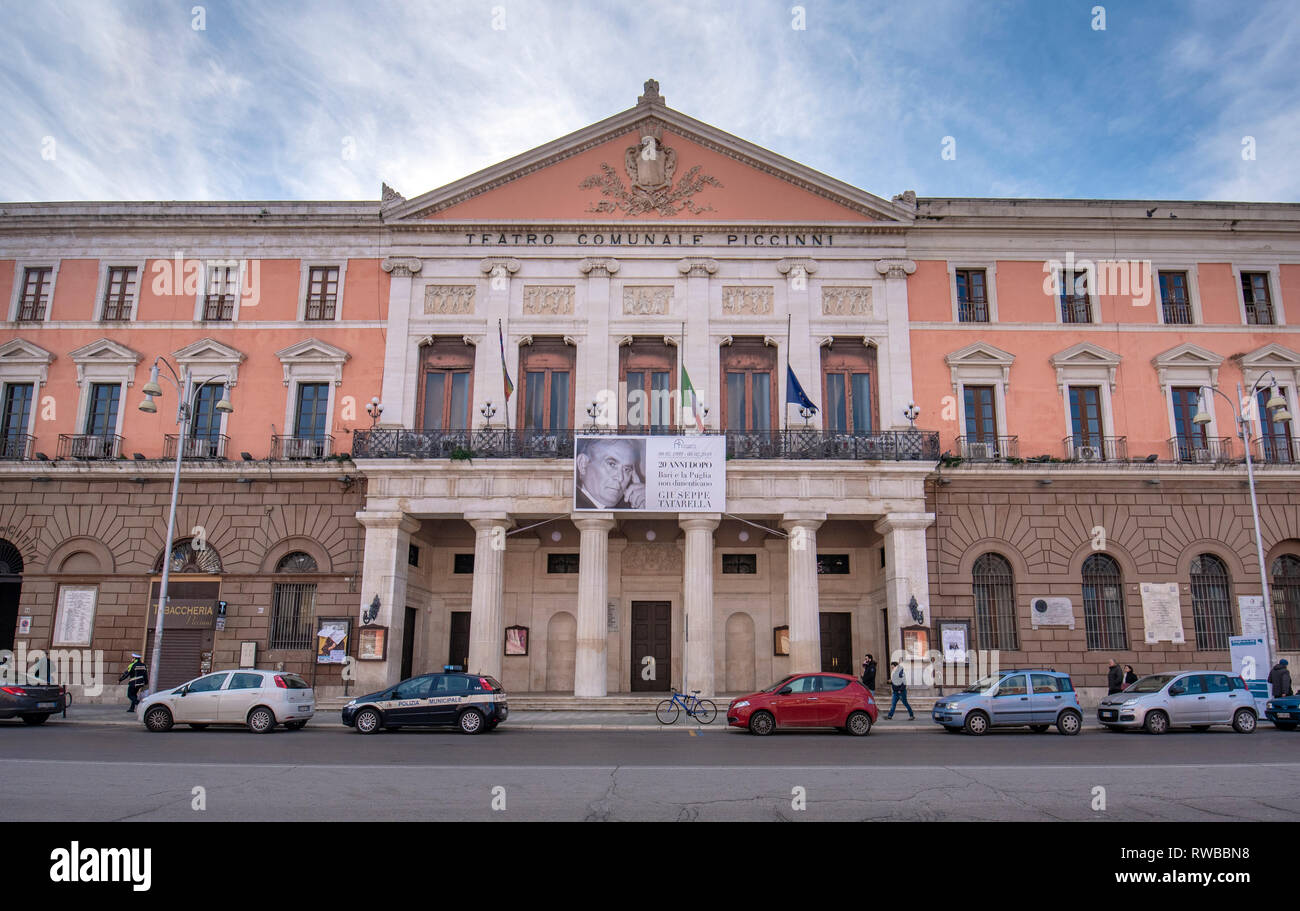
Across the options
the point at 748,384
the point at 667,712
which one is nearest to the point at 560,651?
the point at 667,712

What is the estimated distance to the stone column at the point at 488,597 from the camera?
26.3 meters

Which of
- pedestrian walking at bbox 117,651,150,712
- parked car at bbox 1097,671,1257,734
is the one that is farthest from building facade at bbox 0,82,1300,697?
parked car at bbox 1097,671,1257,734

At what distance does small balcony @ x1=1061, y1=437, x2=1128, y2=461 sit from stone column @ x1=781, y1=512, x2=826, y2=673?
895 centimetres

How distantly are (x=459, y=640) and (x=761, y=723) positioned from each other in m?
14.1

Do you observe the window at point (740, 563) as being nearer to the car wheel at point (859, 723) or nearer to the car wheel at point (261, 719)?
the car wheel at point (859, 723)

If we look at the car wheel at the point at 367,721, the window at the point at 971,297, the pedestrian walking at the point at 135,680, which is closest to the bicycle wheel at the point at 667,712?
the car wheel at the point at 367,721

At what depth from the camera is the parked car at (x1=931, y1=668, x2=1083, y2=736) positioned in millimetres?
20562

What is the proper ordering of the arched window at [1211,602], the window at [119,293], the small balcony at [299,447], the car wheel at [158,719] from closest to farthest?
the car wheel at [158,719], the arched window at [1211,602], the small balcony at [299,447], the window at [119,293]

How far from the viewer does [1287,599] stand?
27.8 meters

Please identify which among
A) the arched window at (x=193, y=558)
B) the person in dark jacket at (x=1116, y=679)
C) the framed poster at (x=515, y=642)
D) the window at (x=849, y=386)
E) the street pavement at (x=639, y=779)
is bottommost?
the street pavement at (x=639, y=779)

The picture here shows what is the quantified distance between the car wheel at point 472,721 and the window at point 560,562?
429 inches

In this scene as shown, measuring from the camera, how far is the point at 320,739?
17.7m

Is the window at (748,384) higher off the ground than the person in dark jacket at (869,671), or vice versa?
the window at (748,384)
